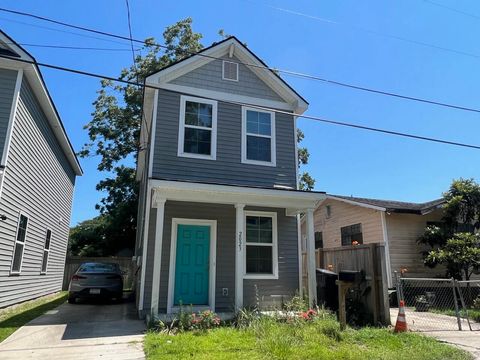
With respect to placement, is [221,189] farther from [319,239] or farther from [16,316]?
[319,239]

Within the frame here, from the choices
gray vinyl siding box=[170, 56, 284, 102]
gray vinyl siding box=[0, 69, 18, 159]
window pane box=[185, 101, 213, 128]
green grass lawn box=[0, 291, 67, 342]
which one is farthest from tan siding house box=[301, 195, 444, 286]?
gray vinyl siding box=[0, 69, 18, 159]

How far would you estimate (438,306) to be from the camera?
12195 mm

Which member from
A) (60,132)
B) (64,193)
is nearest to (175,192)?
(60,132)

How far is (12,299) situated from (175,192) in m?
5.89

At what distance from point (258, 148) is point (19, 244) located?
7.36 metres

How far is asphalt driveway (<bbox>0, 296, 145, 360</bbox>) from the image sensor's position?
5523mm

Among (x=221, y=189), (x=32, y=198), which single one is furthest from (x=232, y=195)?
(x=32, y=198)

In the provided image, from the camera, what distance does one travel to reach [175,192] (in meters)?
8.34

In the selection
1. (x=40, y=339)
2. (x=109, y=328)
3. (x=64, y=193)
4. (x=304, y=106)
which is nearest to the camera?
(x=40, y=339)

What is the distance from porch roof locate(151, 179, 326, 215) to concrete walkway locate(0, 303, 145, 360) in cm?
278

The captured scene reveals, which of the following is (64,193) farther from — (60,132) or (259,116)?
(259,116)

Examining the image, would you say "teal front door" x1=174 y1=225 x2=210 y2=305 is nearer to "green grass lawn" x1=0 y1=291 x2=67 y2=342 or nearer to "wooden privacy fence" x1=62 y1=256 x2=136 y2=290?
"green grass lawn" x1=0 y1=291 x2=67 y2=342

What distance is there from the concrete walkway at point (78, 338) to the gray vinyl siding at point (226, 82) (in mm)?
6464

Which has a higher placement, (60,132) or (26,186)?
(60,132)
